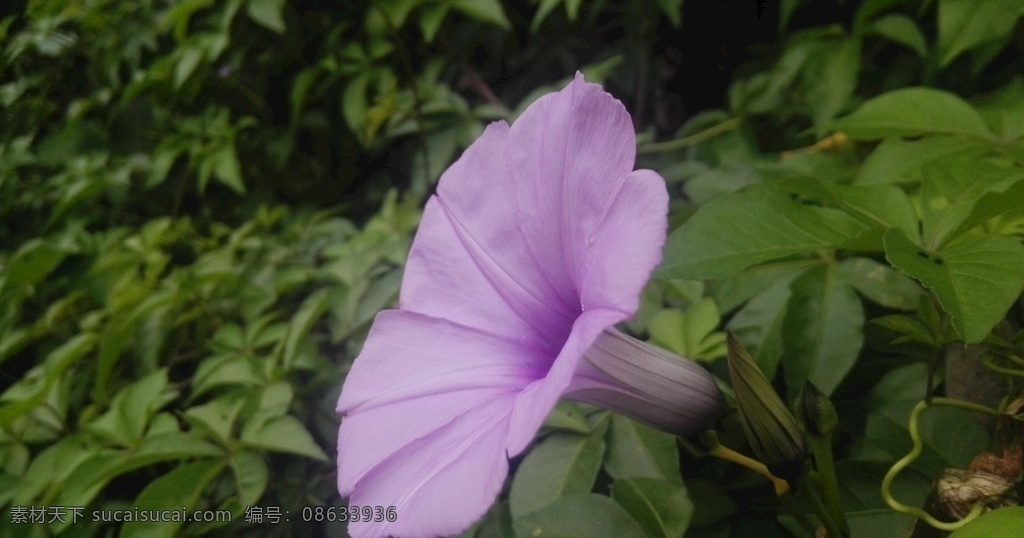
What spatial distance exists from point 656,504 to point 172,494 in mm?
670

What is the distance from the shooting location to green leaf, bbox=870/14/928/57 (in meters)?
1.02

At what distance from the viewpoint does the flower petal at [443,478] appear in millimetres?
471

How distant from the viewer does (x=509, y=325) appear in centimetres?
64

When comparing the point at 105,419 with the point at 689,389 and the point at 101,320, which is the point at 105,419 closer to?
the point at 101,320

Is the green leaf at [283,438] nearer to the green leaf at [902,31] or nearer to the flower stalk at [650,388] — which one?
the flower stalk at [650,388]

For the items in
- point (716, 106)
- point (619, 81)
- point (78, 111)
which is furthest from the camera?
point (78, 111)

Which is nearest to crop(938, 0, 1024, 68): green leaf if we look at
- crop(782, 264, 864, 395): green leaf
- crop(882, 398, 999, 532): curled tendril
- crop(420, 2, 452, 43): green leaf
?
crop(782, 264, 864, 395): green leaf

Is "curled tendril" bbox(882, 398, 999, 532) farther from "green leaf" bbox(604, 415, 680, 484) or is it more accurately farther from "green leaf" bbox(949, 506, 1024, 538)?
"green leaf" bbox(604, 415, 680, 484)

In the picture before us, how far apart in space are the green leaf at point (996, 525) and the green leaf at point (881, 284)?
29 centimetres

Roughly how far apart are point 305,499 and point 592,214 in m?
0.72

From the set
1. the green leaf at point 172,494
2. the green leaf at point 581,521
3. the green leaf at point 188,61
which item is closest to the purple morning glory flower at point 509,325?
the green leaf at point 581,521

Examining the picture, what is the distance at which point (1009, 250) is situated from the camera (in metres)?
0.51

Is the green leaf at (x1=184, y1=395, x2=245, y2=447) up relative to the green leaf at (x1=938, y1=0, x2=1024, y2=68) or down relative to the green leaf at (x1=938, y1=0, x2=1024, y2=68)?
down

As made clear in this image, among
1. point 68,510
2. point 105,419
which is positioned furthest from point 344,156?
point 68,510
